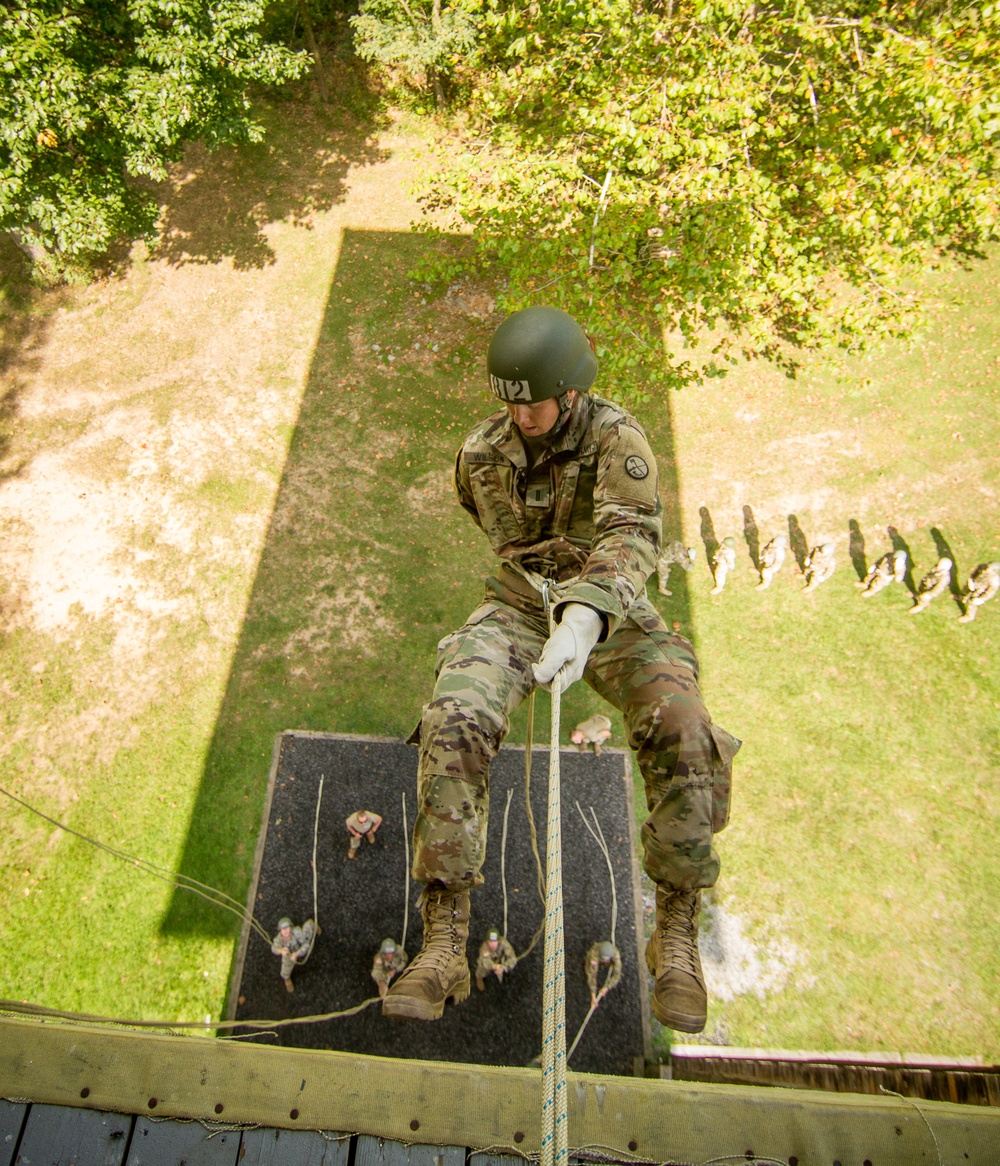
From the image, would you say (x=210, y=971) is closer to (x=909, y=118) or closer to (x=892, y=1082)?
(x=892, y=1082)

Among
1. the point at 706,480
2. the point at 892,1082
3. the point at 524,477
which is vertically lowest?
the point at 892,1082

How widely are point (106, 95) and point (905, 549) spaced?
1211 cm

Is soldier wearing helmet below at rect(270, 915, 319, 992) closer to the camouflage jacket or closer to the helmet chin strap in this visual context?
the camouflage jacket

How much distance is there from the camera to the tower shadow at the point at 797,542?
8891 mm

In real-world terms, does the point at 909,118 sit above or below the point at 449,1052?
above

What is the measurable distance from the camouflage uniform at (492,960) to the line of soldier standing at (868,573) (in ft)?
14.5

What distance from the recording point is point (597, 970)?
6152 mm

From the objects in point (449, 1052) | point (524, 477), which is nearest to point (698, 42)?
point (524, 477)

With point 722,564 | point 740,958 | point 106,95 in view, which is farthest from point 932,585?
point 106,95

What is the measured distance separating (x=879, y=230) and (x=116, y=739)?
34.6 feet

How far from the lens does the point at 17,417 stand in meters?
10.8

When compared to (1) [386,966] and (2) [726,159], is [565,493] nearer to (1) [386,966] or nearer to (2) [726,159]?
(1) [386,966]

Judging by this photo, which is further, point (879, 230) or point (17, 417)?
point (17, 417)

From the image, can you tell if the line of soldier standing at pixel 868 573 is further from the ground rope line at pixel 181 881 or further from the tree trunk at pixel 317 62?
the tree trunk at pixel 317 62
